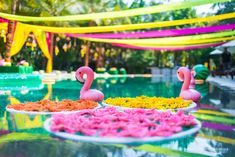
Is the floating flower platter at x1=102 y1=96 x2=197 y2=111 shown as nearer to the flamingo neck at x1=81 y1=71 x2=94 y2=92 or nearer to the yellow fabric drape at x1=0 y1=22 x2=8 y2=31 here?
the flamingo neck at x1=81 y1=71 x2=94 y2=92

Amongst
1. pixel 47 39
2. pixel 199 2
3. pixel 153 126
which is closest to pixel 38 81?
pixel 47 39

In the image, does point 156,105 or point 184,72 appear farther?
point 184,72

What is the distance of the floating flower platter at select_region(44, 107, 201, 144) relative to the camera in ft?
11.7

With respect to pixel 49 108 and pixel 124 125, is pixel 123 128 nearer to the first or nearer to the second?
pixel 124 125

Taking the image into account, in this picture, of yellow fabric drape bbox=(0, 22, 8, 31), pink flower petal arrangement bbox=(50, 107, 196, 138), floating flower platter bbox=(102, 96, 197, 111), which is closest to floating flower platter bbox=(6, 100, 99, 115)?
floating flower platter bbox=(102, 96, 197, 111)

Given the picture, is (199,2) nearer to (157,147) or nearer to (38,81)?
(157,147)

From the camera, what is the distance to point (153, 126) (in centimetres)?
414

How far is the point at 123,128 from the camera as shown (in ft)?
12.9

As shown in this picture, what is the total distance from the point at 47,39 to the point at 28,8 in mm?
2612

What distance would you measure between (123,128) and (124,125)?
8 centimetres

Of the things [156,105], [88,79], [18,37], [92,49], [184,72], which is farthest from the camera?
[92,49]

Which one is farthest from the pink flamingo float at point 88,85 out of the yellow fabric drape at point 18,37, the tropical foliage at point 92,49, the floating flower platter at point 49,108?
the yellow fabric drape at point 18,37

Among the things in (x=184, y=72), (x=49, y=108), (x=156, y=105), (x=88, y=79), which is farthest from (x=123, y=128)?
(x=184, y=72)

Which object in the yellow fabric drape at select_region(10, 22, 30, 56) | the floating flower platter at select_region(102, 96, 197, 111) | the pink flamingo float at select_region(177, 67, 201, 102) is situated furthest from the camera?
the yellow fabric drape at select_region(10, 22, 30, 56)
